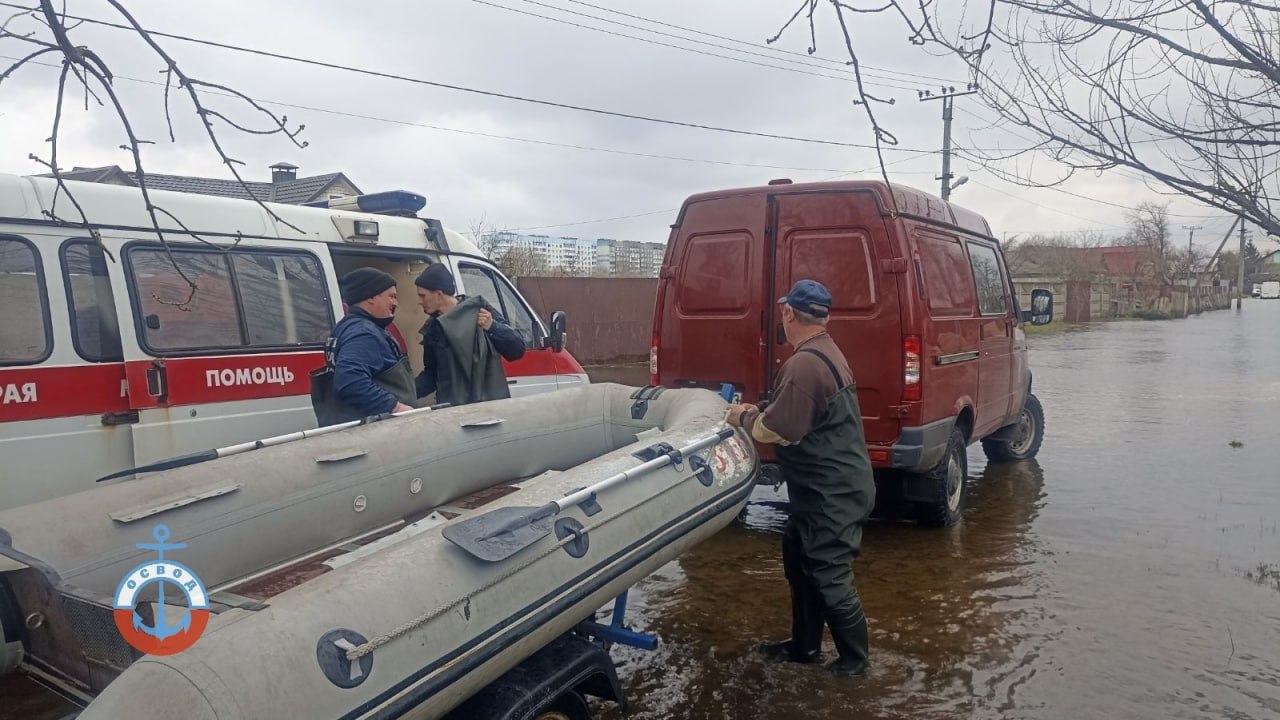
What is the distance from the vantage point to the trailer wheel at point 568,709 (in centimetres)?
263

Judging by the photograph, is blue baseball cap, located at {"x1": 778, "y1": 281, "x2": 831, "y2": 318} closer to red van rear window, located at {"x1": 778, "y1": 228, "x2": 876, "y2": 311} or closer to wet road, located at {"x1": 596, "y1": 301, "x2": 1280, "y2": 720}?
red van rear window, located at {"x1": 778, "y1": 228, "x2": 876, "y2": 311}

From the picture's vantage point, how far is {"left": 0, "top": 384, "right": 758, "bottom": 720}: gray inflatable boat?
1837mm

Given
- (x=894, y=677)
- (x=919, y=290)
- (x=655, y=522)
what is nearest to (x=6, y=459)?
(x=655, y=522)

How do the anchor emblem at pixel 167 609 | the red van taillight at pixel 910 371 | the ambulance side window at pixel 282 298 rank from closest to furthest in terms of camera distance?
Result: the anchor emblem at pixel 167 609 < the ambulance side window at pixel 282 298 < the red van taillight at pixel 910 371

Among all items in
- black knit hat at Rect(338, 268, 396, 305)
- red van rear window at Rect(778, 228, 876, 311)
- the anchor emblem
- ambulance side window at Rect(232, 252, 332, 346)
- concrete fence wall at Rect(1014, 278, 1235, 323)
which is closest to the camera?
the anchor emblem

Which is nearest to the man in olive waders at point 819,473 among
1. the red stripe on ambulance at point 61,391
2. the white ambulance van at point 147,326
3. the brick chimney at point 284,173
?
the white ambulance van at point 147,326

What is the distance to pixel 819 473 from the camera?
3.75m

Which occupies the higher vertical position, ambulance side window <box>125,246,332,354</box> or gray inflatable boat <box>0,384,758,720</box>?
ambulance side window <box>125,246,332,354</box>

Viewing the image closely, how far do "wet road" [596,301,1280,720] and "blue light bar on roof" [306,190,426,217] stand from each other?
3.10m

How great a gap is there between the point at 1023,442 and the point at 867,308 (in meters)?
4.09

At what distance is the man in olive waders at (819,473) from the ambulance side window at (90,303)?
302 centimetres

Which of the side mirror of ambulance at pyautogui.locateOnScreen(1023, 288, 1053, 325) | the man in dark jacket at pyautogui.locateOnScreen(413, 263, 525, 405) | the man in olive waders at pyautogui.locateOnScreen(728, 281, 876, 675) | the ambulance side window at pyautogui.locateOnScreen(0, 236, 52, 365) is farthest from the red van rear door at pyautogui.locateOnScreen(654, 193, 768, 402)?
the ambulance side window at pyautogui.locateOnScreen(0, 236, 52, 365)

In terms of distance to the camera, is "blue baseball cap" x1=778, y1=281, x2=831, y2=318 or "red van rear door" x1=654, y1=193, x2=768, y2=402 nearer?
"blue baseball cap" x1=778, y1=281, x2=831, y2=318

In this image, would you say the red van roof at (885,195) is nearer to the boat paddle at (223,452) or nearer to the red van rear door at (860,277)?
the red van rear door at (860,277)
